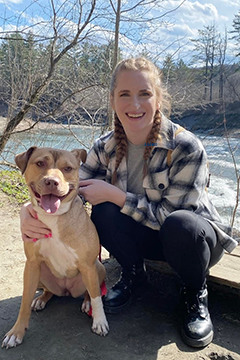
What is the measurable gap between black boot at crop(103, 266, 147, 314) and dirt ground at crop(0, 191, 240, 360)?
6 cm

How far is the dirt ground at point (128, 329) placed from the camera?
198cm

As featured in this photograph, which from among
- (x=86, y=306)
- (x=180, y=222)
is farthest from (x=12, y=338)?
(x=180, y=222)

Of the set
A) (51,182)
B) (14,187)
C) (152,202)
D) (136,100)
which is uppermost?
(136,100)

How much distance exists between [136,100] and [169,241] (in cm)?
103

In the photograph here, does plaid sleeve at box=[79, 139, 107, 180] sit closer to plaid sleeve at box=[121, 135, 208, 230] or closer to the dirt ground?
plaid sleeve at box=[121, 135, 208, 230]

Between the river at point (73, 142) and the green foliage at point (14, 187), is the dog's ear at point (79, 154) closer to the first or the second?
the green foliage at point (14, 187)

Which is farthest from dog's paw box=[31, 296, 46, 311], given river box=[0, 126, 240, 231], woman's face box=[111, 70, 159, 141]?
river box=[0, 126, 240, 231]

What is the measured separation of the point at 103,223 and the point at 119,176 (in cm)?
41

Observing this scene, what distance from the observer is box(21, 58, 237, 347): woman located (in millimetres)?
2086

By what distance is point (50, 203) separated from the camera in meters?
1.98

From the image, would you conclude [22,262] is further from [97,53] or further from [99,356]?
[97,53]

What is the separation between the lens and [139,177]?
2537 millimetres

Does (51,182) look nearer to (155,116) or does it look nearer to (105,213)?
(105,213)

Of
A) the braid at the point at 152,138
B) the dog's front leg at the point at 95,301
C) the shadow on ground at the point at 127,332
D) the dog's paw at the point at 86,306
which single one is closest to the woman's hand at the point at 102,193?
the braid at the point at 152,138
